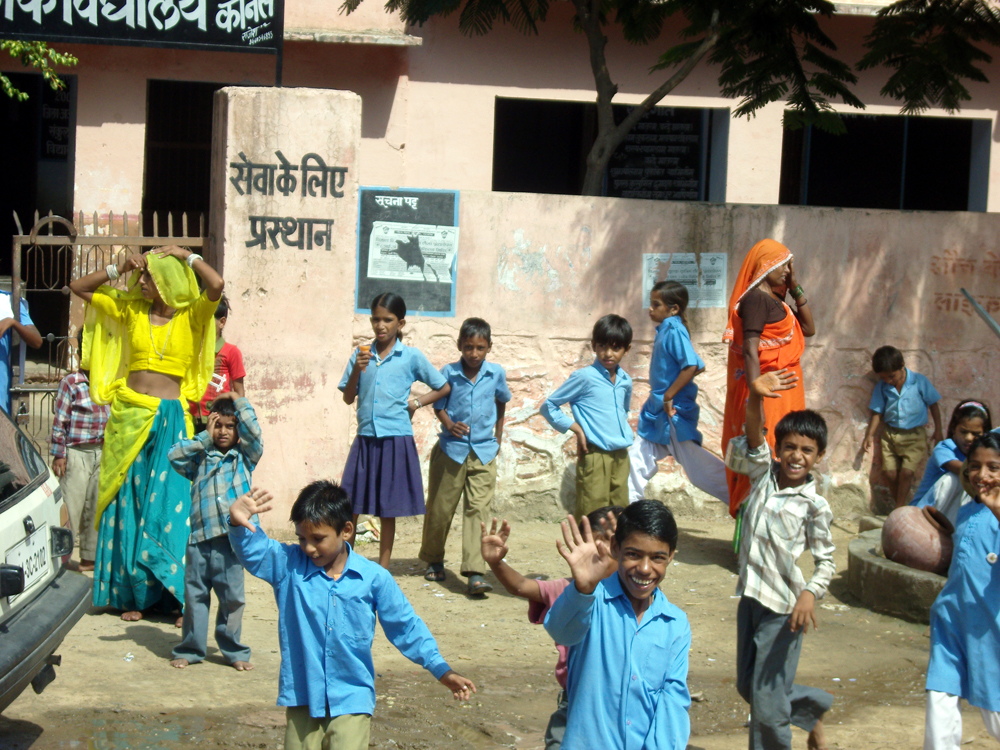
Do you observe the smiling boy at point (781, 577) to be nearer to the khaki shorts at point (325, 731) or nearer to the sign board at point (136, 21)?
the khaki shorts at point (325, 731)

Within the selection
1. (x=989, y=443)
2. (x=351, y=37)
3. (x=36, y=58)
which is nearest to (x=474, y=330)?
(x=989, y=443)

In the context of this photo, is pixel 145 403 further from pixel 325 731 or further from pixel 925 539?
pixel 925 539

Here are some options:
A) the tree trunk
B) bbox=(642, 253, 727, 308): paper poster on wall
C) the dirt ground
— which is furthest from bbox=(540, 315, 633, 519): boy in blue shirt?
the tree trunk

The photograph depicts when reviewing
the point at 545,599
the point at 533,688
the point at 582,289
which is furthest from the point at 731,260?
the point at 545,599

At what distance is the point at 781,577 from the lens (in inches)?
155

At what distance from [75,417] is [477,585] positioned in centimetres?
226

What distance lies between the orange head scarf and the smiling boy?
240cm

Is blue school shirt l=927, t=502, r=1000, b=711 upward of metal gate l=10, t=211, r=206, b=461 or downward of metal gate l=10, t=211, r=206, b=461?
downward

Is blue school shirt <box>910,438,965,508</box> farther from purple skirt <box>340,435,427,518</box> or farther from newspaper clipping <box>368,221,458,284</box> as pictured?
newspaper clipping <box>368,221,458,284</box>

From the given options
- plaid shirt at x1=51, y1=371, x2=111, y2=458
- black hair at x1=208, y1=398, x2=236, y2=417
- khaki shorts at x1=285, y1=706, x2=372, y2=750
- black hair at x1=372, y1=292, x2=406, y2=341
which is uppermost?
black hair at x1=372, y1=292, x2=406, y2=341

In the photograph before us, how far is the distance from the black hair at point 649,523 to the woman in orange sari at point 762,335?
130 inches

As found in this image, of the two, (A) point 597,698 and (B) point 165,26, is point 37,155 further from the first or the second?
(A) point 597,698

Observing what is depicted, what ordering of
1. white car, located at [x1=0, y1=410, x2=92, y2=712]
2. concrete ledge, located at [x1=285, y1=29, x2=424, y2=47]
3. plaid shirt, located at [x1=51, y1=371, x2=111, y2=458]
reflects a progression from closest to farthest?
white car, located at [x1=0, y1=410, x2=92, y2=712], plaid shirt, located at [x1=51, y1=371, x2=111, y2=458], concrete ledge, located at [x1=285, y1=29, x2=424, y2=47]

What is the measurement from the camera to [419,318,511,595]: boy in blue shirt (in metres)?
6.18
